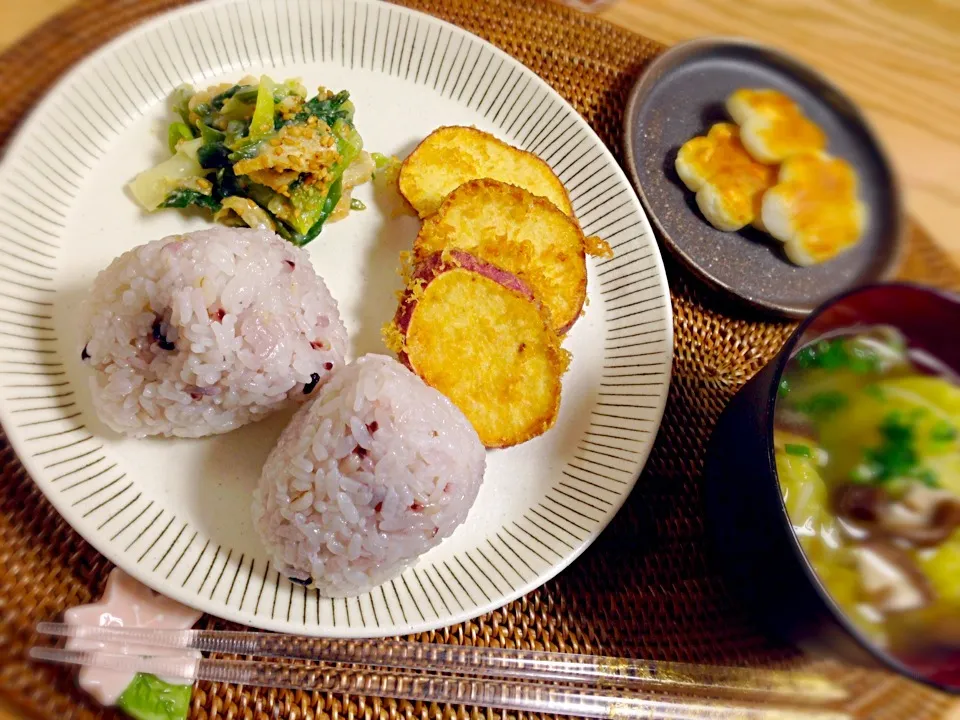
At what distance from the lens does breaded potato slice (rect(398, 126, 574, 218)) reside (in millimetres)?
1799

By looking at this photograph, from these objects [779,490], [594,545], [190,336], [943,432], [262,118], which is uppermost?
[262,118]

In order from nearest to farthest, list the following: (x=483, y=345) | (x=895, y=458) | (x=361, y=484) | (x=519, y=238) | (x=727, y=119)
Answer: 1. (x=361, y=484)
2. (x=895, y=458)
3. (x=483, y=345)
4. (x=519, y=238)
5. (x=727, y=119)

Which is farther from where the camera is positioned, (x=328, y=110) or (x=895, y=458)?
(x=328, y=110)

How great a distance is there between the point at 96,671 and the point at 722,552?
140 cm

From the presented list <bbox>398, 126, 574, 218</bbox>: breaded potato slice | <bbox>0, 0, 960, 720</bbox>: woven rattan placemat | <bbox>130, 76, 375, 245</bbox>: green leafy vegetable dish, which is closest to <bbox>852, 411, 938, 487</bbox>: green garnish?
<bbox>0, 0, 960, 720</bbox>: woven rattan placemat

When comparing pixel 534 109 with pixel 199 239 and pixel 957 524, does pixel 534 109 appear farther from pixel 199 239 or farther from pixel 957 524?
pixel 957 524

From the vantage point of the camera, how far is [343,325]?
5.45 ft

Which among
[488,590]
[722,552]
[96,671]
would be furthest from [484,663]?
[96,671]

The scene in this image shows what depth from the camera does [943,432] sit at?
142cm

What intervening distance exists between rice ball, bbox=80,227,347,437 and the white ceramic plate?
0.37ft

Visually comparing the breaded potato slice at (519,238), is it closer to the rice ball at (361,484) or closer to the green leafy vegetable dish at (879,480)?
the rice ball at (361,484)

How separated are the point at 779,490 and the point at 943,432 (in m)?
0.42

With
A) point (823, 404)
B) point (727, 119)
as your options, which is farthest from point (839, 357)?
point (727, 119)

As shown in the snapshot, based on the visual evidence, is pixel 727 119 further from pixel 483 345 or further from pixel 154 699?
pixel 154 699
